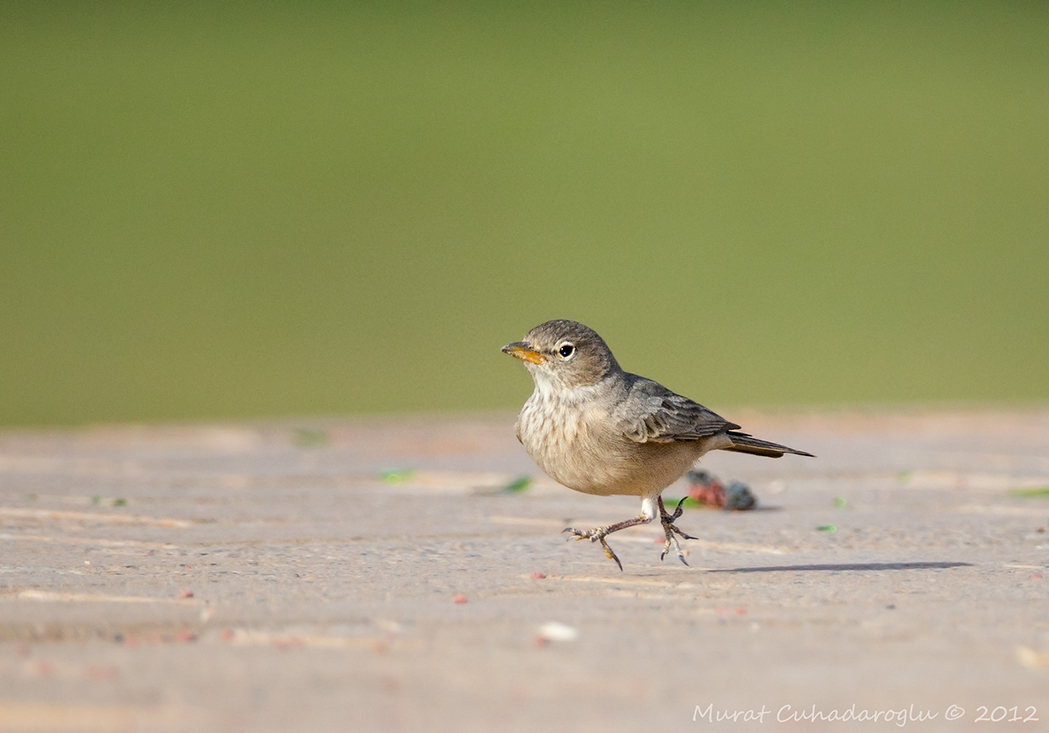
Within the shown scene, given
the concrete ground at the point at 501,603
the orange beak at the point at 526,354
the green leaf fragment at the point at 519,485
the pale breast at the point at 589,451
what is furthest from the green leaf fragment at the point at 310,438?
the pale breast at the point at 589,451

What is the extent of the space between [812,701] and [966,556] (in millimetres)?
2015

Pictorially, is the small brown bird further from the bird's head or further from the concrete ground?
the concrete ground

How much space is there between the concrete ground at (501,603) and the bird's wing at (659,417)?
43 cm

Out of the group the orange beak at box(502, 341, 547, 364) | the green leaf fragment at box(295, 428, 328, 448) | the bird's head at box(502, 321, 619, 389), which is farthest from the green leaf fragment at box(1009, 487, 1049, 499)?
the green leaf fragment at box(295, 428, 328, 448)

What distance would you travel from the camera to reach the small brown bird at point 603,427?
14.8 feet

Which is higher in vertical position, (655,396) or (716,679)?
(655,396)

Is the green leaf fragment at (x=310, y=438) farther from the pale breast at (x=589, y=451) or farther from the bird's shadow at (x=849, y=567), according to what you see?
the bird's shadow at (x=849, y=567)

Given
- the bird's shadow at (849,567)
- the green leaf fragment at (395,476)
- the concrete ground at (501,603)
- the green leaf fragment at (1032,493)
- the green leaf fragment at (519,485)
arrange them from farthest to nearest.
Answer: the green leaf fragment at (395,476)
the green leaf fragment at (519,485)
the green leaf fragment at (1032,493)
the bird's shadow at (849,567)
the concrete ground at (501,603)

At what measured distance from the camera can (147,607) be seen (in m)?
3.65

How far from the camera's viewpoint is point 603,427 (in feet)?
14.9

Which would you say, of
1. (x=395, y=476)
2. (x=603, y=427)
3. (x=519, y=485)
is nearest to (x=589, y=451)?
(x=603, y=427)

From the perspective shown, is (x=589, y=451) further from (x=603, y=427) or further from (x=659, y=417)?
(x=659, y=417)

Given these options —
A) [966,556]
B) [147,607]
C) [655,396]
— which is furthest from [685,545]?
[147,607]

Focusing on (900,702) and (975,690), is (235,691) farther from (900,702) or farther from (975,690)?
(975,690)
